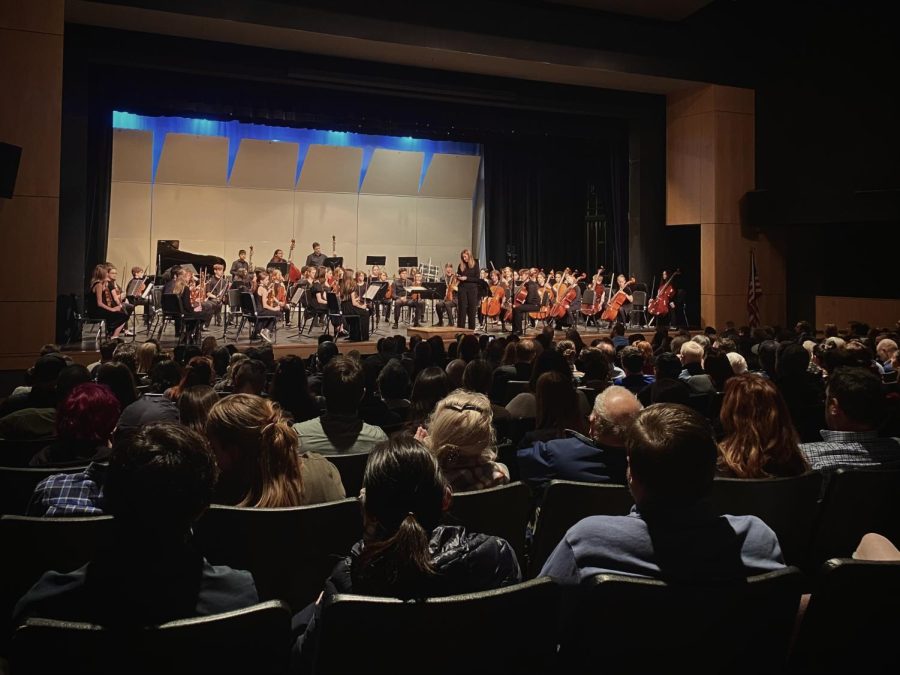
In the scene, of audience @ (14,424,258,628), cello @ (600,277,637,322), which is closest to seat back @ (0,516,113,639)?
audience @ (14,424,258,628)

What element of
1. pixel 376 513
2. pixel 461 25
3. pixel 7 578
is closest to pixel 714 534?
pixel 376 513

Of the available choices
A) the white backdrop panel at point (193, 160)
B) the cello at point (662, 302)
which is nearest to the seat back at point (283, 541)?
the cello at point (662, 302)

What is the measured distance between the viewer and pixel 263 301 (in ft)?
32.2

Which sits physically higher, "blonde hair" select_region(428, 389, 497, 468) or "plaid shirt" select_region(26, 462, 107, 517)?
"blonde hair" select_region(428, 389, 497, 468)

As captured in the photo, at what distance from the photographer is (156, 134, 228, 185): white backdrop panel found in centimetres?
1416

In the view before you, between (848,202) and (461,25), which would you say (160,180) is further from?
(848,202)

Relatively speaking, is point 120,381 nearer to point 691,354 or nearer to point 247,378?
point 247,378

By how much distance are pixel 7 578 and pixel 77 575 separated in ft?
2.53

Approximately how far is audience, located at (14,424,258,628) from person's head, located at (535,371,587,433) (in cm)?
185

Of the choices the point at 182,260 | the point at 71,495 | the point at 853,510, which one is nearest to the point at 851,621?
the point at 853,510

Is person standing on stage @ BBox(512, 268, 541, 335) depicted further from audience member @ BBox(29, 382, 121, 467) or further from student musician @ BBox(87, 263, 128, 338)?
audience member @ BBox(29, 382, 121, 467)

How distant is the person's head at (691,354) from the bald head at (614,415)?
8.32 ft

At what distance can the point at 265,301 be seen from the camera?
32.3ft

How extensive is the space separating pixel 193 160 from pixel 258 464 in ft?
44.1
